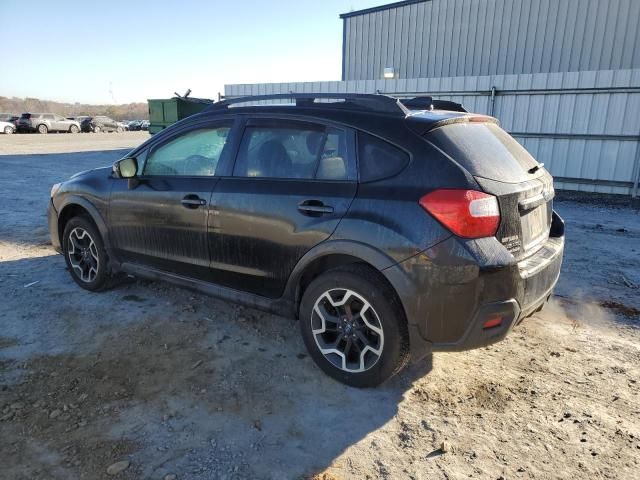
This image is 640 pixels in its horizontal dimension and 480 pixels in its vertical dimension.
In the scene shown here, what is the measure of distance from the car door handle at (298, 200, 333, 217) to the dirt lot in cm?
110

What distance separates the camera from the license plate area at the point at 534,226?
9.46 feet

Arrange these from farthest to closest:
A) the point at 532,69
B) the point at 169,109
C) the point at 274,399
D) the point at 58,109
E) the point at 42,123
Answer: the point at 58,109, the point at 42,123, the point at 169,109, the point at 532,69, the point at 274,399

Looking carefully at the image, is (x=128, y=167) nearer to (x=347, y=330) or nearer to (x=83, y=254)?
(x=83, y=254)

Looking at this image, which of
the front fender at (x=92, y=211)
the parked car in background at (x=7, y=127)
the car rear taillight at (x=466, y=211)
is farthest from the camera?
the parked car in background at (x=7, y=127)

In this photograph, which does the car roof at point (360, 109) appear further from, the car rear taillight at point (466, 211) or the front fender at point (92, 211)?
the front fender at point (92, 211)

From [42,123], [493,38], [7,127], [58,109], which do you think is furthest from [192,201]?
[58,109]

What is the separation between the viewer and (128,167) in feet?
13.4

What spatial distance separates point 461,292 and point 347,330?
798 millimetres

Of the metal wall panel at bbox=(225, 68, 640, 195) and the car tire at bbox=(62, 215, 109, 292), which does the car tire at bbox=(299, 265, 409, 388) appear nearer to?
the car tire at bbox=(62, 215, 109, 292)

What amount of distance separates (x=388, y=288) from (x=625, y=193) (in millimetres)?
9962

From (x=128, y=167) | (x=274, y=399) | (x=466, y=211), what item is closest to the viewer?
(x=466, y=211)

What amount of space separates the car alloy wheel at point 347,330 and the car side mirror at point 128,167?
212cm

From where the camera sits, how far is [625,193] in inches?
412

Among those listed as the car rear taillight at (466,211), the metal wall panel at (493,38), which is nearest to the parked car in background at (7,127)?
the metal wall panel at (493,38)
